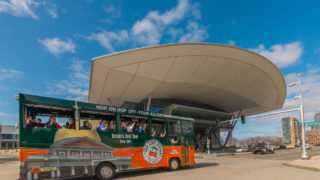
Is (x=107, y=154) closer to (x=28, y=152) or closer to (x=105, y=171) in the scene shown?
(x=105, y=171)

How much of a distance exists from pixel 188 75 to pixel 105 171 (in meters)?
21.6

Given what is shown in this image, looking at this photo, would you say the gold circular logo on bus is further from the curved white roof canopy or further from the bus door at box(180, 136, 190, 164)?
the curved white roof canopy

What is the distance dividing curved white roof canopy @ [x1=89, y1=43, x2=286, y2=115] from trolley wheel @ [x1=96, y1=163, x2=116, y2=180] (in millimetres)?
15728

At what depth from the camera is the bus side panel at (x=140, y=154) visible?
9.77 meters

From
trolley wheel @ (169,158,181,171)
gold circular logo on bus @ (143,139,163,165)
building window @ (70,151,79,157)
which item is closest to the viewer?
building window @ (70,151,79,157)

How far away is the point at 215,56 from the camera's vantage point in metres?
25.5

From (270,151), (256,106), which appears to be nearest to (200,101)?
(256,106)

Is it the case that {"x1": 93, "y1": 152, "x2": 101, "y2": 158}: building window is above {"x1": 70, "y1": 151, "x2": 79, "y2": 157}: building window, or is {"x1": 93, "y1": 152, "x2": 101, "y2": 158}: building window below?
below

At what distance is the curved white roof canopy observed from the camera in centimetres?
2422

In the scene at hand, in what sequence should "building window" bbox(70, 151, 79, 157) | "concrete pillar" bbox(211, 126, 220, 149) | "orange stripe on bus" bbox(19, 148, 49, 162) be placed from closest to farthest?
"orange stripe on bus" bbox(19, 148, 49, 162) → "building window" bbox(70, 151, 79, 157) → "concrete pillar" bbox(211, 126, 220, 149)

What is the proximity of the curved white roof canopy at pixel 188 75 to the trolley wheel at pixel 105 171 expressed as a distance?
619 inches

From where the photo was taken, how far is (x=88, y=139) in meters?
8.92

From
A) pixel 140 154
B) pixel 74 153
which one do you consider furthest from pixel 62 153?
pixel 140 154

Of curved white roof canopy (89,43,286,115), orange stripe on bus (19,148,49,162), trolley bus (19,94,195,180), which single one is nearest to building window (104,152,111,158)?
trolley bus (19,94,195,180)
